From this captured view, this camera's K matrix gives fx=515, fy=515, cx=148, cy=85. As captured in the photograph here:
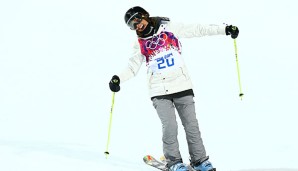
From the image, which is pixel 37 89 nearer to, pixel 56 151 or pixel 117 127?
pixel 117 127

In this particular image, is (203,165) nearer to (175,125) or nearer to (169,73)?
(175,125)

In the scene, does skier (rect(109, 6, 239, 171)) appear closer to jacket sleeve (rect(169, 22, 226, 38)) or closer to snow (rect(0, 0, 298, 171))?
jacket sleeve (rect(169, 22, 226, 38))

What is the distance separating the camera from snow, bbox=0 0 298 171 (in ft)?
23.9

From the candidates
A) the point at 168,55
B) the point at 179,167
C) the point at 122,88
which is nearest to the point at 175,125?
the point at 179,167

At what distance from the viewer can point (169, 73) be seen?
18.9ft

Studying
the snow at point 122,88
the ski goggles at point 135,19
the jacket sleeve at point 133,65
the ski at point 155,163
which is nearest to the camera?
the ski goggles at point 135,19

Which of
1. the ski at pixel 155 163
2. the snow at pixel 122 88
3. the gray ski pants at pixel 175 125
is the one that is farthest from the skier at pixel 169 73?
the snow at pixel 122 88

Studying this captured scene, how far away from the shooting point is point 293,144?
752cm

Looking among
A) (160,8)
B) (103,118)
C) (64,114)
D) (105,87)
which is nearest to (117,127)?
(103,118)

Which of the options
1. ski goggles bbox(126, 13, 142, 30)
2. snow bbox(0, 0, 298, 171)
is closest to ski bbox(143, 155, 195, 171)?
snow bbox(0, 0, 298, 171)

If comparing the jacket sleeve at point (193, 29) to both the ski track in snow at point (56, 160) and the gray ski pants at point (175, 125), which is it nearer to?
the gray ski pants at point (175, 125)

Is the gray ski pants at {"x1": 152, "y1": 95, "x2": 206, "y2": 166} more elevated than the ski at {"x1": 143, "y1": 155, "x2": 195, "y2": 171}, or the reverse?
the gray ski pants at {"x1": 152, "y1": 95, "x2": 206, "y2": 166}

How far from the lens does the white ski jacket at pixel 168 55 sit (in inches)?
226

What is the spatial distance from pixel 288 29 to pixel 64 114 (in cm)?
1124
